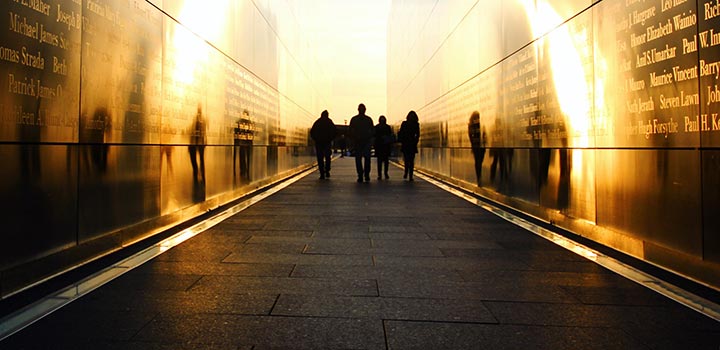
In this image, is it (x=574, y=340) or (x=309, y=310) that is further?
(x=309, y=310)

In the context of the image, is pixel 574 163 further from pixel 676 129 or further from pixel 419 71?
pixel 419 71

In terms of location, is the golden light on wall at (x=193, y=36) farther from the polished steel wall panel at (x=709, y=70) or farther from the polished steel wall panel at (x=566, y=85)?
the polished steel wall panel at (x=709, y=70)

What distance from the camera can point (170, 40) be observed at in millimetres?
6855

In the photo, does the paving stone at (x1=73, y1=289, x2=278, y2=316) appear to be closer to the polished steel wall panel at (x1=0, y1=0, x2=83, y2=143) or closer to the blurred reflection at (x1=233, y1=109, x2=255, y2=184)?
the polished steel wall panel at (x1=0, y1=0, x2=83, y2=143)

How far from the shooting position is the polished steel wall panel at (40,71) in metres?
3.59

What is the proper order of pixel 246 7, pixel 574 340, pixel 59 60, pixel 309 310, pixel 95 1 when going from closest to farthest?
pixel 574 340 < pixel 309 310 < pixel 59 60 < pixel 95 1 < pixel 246 7

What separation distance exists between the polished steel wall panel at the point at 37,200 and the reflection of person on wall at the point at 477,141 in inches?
308

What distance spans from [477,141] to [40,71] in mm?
8701

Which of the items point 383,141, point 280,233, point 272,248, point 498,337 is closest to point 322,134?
point 383,141

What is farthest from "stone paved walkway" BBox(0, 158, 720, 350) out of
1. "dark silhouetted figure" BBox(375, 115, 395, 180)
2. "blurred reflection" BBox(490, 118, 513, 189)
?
"dark silhouetted figure" BBox(375, 115, 395, 180)

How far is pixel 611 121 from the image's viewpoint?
17.5 ft

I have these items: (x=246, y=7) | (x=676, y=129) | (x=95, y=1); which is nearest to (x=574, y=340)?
(x=676, y=129)

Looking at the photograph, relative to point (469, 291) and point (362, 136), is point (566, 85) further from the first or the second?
point (362, 136)

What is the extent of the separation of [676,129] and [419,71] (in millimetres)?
18996
